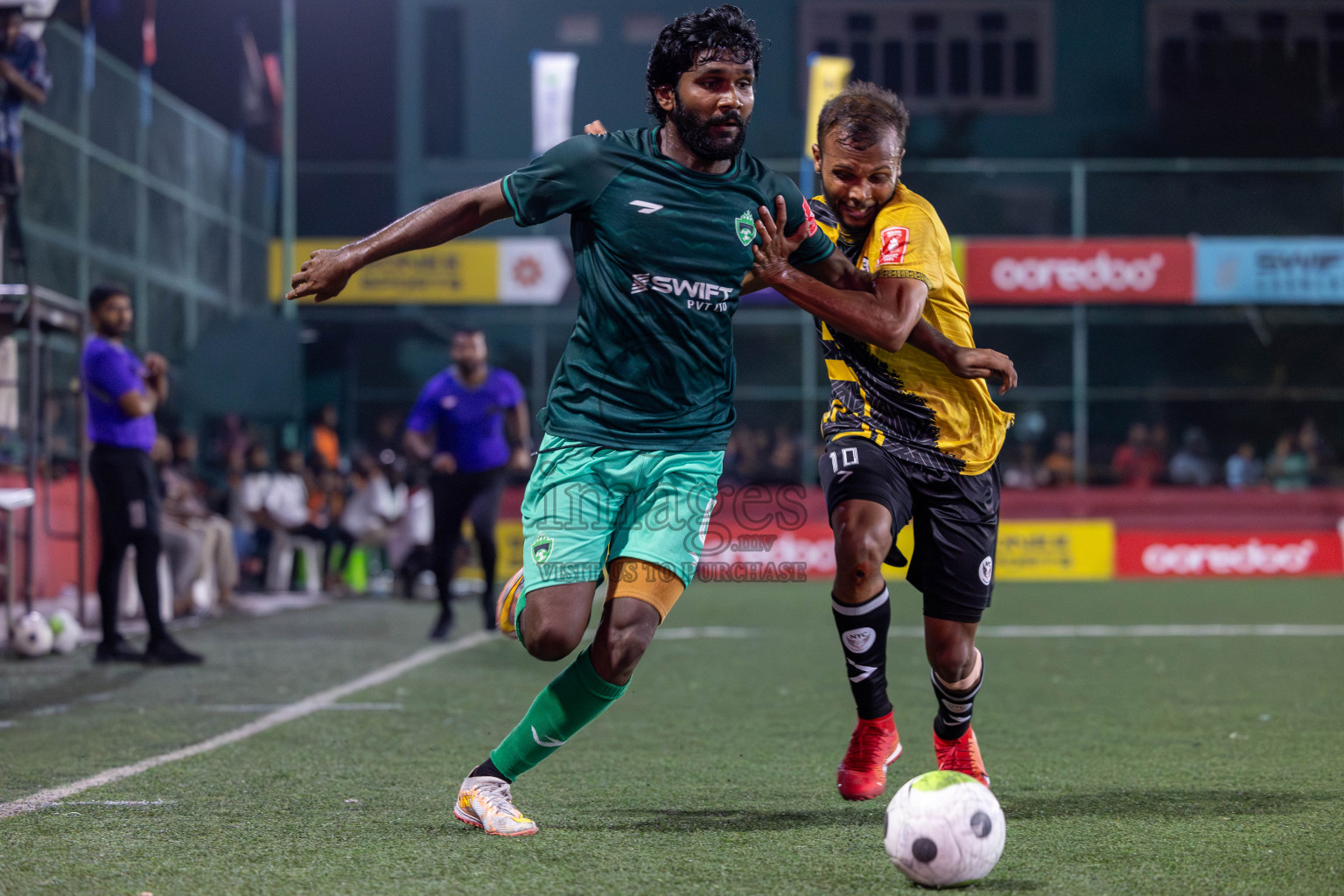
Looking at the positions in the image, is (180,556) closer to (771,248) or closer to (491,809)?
(491,809)

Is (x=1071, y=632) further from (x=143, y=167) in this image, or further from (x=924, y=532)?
(x=143, y=167)

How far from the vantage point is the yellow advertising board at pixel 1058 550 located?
18.0 m

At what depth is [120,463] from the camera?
8.24 metres

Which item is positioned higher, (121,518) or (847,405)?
(847,405)

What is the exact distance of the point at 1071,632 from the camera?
35.0 feet

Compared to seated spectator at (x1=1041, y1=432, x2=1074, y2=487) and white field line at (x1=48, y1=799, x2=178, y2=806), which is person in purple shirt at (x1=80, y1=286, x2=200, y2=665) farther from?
seated spectator at (x1=1041, y1=432, x2=1074, y2=487)

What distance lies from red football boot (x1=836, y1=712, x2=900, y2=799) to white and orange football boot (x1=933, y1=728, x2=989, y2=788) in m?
0.17

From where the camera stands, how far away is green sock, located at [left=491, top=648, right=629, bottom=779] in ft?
12.9

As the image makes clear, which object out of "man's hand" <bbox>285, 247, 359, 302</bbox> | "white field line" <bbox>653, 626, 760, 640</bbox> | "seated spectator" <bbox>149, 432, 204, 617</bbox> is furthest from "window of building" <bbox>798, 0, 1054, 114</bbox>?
"man's hand" <bbox>285, 247, 359, 302</bbox>

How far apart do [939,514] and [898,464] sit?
0.66 ft

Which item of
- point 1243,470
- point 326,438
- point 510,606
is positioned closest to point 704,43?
point 510,606

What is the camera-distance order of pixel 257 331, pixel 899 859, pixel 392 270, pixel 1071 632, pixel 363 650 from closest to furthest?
pixel 899 859 < pixel 363 650 < pixel 1071 632 < pixel 257 331 < pixel 392 270

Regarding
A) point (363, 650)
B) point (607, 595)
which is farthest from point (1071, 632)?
point (607, 595)

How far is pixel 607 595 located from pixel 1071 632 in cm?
753
